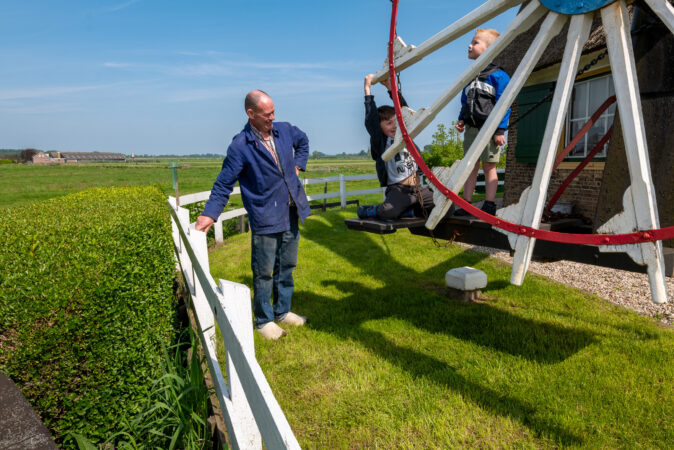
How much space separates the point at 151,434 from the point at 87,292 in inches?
41.1

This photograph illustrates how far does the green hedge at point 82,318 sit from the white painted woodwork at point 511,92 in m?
2.18

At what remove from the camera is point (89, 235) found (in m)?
2.91

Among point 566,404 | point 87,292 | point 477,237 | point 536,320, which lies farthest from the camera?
point 536,320

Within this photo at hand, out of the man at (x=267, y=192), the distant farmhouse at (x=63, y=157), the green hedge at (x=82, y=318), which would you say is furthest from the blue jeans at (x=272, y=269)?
the distant farmhouse at (x=63, y=157)

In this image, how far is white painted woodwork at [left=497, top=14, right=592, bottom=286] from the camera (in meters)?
2.31

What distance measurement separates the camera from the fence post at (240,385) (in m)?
1.72

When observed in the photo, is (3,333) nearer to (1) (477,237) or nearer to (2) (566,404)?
(1) (477,237)

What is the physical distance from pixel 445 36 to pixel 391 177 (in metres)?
1.31

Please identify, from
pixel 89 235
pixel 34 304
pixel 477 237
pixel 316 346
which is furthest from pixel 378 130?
pixel 34 304

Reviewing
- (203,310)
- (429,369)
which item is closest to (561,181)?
(429,369)

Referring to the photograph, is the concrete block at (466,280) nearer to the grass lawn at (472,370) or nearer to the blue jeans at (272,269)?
the grass lawn at (472,370)

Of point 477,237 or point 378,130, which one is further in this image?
point 378,130

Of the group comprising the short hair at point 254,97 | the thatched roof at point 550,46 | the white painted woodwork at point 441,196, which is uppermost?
the thatched roof at point 550,46

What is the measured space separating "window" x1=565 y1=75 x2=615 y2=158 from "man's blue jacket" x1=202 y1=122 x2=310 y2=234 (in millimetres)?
5650
